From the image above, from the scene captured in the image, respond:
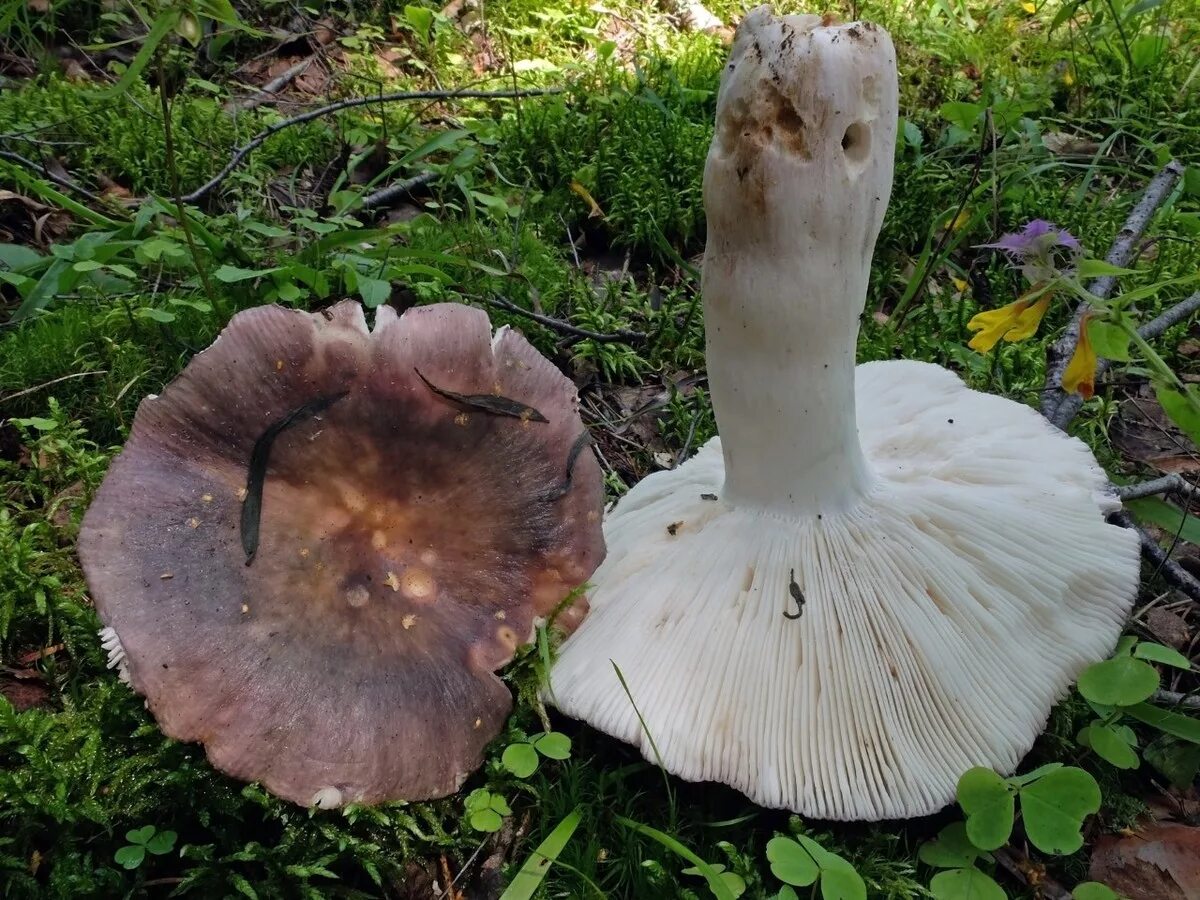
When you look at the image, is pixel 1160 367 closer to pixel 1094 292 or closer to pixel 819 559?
pixel 819 559

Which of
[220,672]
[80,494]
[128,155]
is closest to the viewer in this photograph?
[220,672]

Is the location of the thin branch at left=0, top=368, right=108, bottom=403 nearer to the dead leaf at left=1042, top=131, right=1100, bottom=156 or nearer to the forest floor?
the forest floor

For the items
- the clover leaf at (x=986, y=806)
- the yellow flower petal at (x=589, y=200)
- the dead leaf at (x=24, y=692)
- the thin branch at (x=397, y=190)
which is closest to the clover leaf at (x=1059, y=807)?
the clover leaf at (x=986, y=806)

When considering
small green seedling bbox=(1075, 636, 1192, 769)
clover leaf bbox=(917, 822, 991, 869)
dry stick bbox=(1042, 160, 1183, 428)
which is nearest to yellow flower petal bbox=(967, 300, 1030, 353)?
dry stick bbox=(1042, 160, 1183, 428)

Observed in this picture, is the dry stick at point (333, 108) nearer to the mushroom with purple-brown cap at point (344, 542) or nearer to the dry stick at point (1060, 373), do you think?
the mushroom with purple-brown cap at point (344, 542)

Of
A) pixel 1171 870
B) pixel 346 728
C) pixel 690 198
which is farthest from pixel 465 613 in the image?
pixel 690 198

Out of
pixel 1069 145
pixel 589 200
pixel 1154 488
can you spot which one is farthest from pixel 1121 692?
pixel 1069 145

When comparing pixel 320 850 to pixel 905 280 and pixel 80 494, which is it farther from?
pixel 905 280
